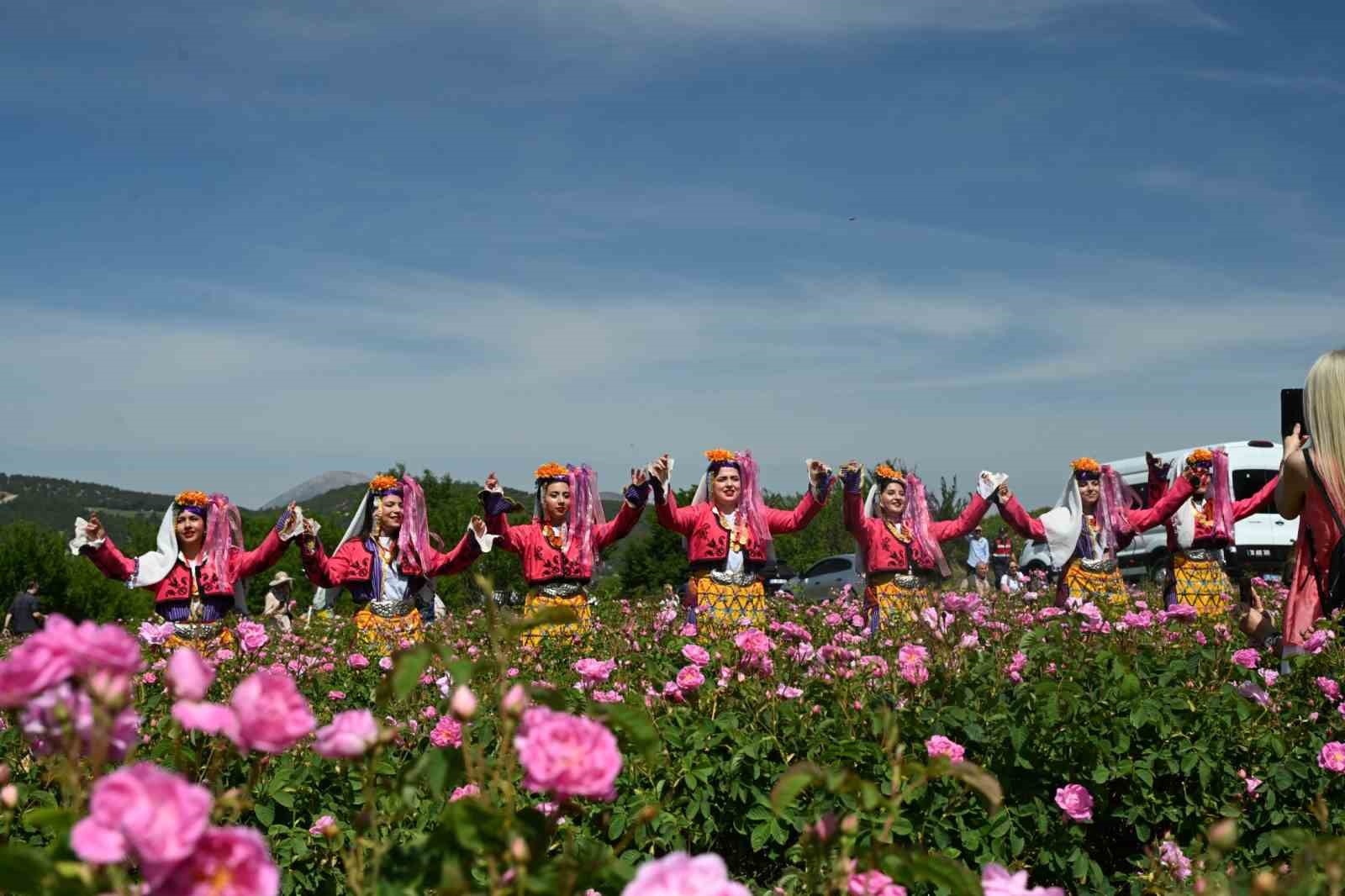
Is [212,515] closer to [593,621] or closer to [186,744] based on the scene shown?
[593,621]

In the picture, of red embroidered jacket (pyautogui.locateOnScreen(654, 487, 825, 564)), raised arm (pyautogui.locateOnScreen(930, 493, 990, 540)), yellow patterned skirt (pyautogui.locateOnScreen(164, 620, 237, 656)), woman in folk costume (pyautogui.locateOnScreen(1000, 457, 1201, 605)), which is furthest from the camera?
raised arm (pyautogui.locateOnScreen(930, 493, 990, 540))

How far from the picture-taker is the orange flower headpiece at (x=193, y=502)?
26.1 ft

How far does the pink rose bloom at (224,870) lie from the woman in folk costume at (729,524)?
6.54m

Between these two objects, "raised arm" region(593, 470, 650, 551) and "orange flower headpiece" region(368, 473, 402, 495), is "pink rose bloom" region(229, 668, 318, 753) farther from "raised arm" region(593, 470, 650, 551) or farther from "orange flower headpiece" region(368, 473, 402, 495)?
"orange flower headpiece" region(368, 473, 402, 495)

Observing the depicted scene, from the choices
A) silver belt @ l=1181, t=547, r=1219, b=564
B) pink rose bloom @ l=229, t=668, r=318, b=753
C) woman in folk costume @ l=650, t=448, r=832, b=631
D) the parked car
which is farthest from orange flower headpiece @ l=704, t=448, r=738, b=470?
the parked car

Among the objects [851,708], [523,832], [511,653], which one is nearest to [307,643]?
[511,653]

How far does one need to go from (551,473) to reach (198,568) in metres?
2.28

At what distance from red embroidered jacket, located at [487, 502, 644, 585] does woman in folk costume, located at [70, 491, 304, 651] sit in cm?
131

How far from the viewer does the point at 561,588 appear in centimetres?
792

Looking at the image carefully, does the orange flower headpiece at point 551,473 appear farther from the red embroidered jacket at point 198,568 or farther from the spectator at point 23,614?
the spectator at point 23,614

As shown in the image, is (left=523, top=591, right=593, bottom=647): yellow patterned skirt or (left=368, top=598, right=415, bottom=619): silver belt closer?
(left=523, top=591, right=593, bottom=647): yellow patterned skirt

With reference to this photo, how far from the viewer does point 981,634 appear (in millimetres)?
4125

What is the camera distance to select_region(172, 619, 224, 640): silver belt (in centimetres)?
702

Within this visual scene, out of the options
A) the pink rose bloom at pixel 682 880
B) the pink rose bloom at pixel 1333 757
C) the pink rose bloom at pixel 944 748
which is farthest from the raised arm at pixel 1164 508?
the pink rose bloom at pixel 682 880
